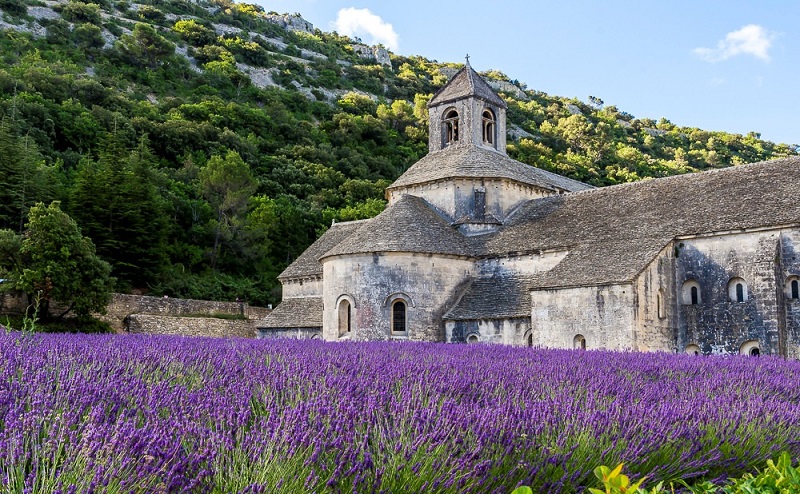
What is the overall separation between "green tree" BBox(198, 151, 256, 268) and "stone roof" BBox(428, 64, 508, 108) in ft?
52.5

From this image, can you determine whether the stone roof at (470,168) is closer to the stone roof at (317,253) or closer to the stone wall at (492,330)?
the stone roof at (317,253)

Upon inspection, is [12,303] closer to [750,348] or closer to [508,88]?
[750,348]

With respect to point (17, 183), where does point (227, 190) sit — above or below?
above

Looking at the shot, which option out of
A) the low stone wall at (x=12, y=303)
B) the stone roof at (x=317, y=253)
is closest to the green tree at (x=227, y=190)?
the stone roof at (x=317, y=253)

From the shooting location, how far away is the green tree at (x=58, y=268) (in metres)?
28.5

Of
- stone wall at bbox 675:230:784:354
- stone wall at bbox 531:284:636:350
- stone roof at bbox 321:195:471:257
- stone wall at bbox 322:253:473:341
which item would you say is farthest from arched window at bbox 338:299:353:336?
stone wall at bbox 675:230:784:354

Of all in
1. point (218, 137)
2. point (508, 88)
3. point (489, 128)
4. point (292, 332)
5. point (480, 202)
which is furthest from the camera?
point (508, 88)

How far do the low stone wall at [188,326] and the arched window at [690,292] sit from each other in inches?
722

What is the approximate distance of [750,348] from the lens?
21.7 metres

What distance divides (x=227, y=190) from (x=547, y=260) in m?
25.4

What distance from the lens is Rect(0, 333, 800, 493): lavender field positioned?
350 centimetres

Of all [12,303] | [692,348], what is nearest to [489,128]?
[692,348]

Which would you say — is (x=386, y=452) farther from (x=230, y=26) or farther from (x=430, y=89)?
(x=230, y=26)

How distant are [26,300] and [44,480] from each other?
1181 inches
